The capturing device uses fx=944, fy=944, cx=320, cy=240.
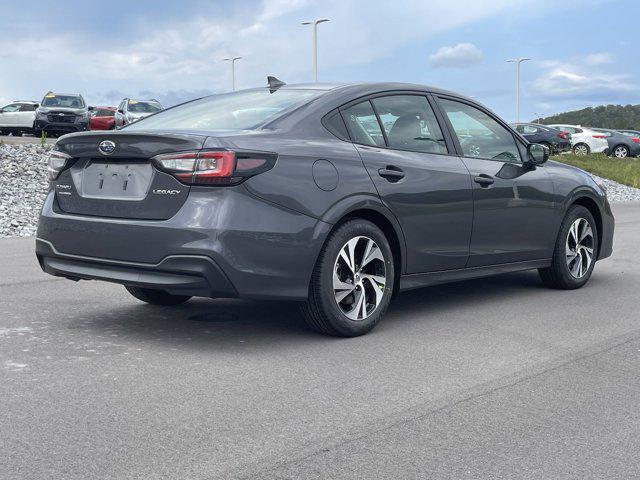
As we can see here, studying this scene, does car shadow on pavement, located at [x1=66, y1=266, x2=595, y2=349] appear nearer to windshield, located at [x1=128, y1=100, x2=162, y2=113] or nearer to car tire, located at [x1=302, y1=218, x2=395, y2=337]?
car tire, located at [x1=302, y1=218, x2=395, y2=337]

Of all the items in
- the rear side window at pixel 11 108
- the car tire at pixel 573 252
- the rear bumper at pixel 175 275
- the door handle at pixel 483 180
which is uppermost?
the rear side window at pixel 11 108

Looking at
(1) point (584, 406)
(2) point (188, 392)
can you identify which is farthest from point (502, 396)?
(2) point (188, 392)

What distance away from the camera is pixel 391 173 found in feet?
19.9

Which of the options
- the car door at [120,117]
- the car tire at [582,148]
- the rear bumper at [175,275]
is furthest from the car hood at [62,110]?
the rear bumper at [175,275]

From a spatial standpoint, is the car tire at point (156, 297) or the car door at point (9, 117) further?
the car door at point (9, 117)

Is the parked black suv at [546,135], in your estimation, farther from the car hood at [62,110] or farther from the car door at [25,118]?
the car door at [25,118]

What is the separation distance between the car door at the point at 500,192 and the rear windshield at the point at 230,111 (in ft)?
4.32

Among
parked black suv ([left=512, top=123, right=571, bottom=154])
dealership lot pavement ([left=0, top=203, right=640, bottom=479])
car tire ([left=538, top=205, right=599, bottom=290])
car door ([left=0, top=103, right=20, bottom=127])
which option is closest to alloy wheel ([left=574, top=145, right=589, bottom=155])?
parked black suv ([left=512, top=123, right=571, bottom=154])

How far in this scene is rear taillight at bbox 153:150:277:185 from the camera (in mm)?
5184

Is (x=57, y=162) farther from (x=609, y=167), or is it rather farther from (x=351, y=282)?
(x=609, y=167)

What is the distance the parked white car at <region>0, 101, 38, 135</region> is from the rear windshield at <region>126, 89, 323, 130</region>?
36.6 meters

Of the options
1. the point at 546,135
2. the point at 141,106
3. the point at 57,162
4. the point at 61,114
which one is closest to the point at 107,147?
the point at 57,162

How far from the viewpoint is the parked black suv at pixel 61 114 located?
3541 centimetres

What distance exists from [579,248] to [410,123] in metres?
2.36
